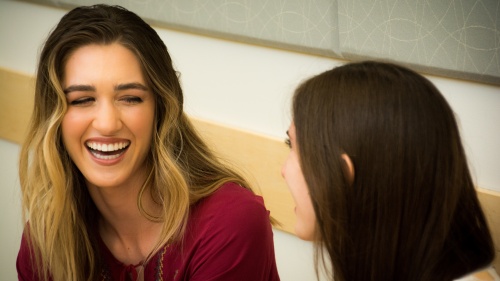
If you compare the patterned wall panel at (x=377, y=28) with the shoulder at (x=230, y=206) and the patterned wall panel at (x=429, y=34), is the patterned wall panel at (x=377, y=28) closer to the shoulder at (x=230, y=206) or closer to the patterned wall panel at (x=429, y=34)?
the patterned wall panel at (x=429, y=34)

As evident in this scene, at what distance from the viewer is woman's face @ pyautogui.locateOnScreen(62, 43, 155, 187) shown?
1.47 meters

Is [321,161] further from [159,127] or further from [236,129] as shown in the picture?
[236,129]

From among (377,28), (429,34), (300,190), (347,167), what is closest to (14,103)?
(377,28)

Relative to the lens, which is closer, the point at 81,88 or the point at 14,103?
the point at 81,88

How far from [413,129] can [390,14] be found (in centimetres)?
68

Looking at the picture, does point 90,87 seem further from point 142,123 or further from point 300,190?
point 300,190

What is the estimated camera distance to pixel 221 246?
4.91 feet

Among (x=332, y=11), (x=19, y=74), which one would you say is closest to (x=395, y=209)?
(x=332, y=11)

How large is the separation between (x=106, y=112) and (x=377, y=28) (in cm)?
66

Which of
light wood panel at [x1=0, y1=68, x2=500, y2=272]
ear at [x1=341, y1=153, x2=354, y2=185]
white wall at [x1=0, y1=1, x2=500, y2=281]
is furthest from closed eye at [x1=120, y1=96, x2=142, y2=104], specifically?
ear at [x1=341, y1=153, x2=354, y2=185]

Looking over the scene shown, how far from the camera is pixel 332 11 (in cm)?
170

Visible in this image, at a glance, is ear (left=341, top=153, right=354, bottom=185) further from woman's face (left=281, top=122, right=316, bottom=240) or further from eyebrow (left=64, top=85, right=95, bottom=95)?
eyebrow (left=64, top=85, right=95, bottom=95)

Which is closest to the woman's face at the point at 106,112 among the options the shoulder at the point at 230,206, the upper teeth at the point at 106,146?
the upper teeth at the point at 106,146

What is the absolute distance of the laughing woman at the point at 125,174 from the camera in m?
1.49
